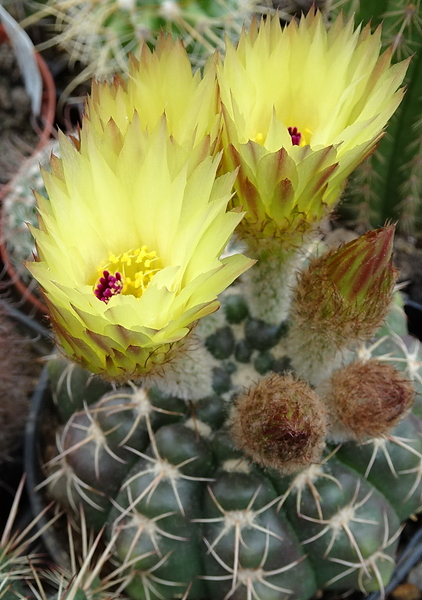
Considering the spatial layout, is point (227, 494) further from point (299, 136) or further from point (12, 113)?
point (12, 113)

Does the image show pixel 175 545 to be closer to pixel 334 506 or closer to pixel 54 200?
pixel 334 506

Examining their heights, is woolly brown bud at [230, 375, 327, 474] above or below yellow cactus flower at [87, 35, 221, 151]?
below

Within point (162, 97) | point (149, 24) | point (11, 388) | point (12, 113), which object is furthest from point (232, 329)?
point (12, 113)

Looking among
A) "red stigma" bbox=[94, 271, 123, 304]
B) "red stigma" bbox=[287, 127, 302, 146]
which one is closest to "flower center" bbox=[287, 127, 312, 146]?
"red stigma" bbox=[287, 127, 302, 146]

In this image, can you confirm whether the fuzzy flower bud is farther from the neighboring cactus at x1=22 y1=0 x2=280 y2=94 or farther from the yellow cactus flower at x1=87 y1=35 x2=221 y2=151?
the neighboring cactus at x1=22 y1=0 x2=280 y2=94

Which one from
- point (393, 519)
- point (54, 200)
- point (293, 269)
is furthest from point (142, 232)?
point (393, 519)

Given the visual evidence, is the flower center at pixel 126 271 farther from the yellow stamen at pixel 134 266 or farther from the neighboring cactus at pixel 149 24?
the neighboring cactus at pixel 149 24
